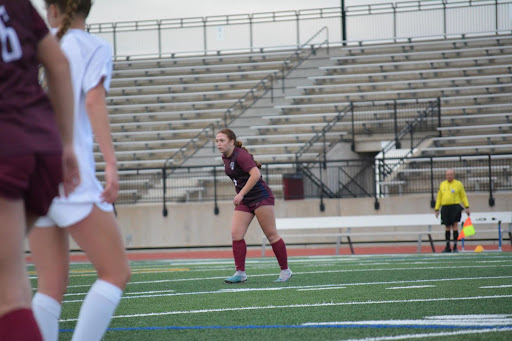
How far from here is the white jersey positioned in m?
3.98

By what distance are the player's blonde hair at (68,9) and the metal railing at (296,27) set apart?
1126 inches

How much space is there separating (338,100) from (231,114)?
12.0 feet

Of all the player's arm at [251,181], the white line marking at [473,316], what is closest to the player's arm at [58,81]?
the white line marking at [473,316]

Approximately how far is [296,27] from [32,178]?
32.2 meters

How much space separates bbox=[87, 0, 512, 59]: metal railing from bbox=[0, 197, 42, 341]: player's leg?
97.7 feet

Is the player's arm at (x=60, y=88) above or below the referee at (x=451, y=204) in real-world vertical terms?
above

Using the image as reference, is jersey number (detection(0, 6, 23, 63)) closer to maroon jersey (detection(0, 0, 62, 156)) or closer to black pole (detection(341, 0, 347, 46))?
maroon jersey (detection(0, 0, 62, 156))

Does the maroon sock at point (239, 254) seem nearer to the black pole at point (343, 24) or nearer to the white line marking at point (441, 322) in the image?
the white line marking at point (441, 322)

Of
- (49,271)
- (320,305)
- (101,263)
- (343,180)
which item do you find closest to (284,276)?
(320,305)

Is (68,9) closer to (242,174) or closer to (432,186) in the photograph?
(242,174)

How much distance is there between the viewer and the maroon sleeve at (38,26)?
3.06m

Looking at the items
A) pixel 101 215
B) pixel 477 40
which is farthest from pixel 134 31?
pixel 101 215

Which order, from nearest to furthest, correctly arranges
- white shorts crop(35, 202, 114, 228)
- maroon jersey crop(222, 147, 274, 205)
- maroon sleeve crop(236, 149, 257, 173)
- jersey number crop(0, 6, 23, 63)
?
1. jersey number crop(0, 6, 23, 63)
2. white shorts crop(35, 202, 114, 228)
3. maroon sleeve crop(236, 149, 257, 173)
4. maroon jersey crop(222, 147, 274, 205)

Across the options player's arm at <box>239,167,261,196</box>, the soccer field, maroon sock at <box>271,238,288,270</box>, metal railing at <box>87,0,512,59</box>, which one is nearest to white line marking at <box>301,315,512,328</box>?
the soccer field
